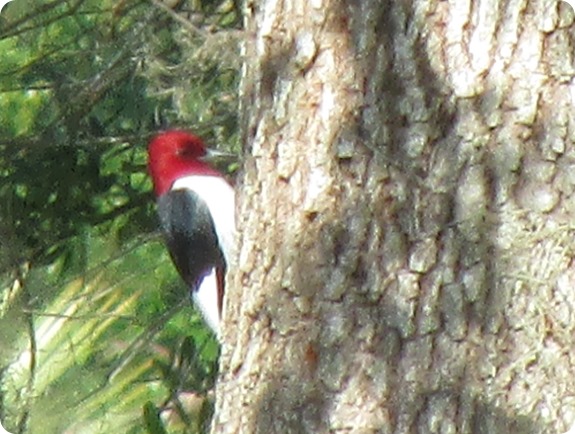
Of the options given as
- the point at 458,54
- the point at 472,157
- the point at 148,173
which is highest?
the point at 148,173

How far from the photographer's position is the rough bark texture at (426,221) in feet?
6.08

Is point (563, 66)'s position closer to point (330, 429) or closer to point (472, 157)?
point (472, 157)

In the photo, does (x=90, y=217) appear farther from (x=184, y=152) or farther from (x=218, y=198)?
(x=218, y=198)

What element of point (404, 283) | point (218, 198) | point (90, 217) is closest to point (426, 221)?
point (404, 283)

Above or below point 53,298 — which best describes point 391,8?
below

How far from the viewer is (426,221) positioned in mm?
1889

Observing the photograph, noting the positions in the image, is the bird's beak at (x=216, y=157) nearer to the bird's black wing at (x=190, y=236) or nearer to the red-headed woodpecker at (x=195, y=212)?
the red-headed woodpecker at (x=195, y=212)

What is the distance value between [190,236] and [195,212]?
0.06 metres

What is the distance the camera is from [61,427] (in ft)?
11.2

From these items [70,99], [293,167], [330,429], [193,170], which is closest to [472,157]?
[293,167]

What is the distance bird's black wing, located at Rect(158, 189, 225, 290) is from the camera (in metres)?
3.09

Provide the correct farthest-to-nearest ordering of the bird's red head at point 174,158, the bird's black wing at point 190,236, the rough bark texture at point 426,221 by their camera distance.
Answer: the bird's red head at point 174,158, the bird's black wing at point 190,236, the rough bark texture at point 426,221

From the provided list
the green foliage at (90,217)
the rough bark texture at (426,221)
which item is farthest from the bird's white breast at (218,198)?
the rough bark texture at (426,221)

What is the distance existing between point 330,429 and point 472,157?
1.42ft
